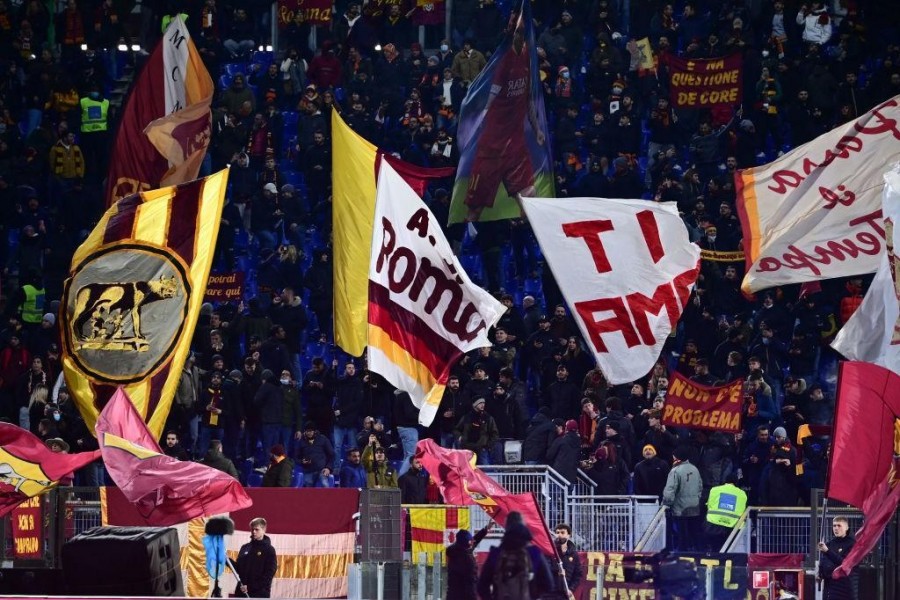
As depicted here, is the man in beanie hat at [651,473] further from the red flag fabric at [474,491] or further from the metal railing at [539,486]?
the red flag fabric at [474,491]

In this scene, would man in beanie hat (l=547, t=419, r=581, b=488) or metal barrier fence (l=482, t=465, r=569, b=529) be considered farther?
man in beanie hat (l=547, t=419, r=581, b=488)

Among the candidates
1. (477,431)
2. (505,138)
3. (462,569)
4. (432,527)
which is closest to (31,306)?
(505,138)

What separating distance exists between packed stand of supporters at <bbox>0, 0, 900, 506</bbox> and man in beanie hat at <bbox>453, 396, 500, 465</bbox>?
1.1 inches

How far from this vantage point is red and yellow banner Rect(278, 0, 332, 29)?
32469mm

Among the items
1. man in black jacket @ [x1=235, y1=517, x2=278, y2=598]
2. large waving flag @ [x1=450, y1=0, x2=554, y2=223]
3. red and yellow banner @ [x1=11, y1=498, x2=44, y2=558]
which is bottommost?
man in black jacket @ [x1=235, y1=517, x2=278, y2=598]

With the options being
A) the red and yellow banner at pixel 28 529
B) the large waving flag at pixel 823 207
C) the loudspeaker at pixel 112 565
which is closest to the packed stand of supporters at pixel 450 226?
the red and yellow banner at pixel 28 529

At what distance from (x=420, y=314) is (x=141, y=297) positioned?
335cm

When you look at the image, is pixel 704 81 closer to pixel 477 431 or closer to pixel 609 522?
pixel 477 431

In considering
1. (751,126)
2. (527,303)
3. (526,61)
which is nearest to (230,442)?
(527,303)

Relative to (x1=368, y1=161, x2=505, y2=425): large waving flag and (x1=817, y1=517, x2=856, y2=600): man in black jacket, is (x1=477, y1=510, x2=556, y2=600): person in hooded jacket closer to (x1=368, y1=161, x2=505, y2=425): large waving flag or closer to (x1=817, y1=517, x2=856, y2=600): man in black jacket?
(x1=368, y1=161, x2=505, y2=425): large waving flag

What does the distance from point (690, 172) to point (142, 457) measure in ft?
42.6

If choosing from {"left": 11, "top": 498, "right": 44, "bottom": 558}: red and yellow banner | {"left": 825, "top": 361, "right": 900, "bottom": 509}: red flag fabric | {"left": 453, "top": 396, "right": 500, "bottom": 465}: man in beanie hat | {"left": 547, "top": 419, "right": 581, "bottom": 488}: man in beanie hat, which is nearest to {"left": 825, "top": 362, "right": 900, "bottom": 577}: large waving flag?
{"left": 825, "top": 361, "right": 900, "bottom": 509}: red flag fabric

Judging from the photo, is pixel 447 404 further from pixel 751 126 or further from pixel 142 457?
pixel 751 126

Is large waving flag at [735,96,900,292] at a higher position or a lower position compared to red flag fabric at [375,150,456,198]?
lower
